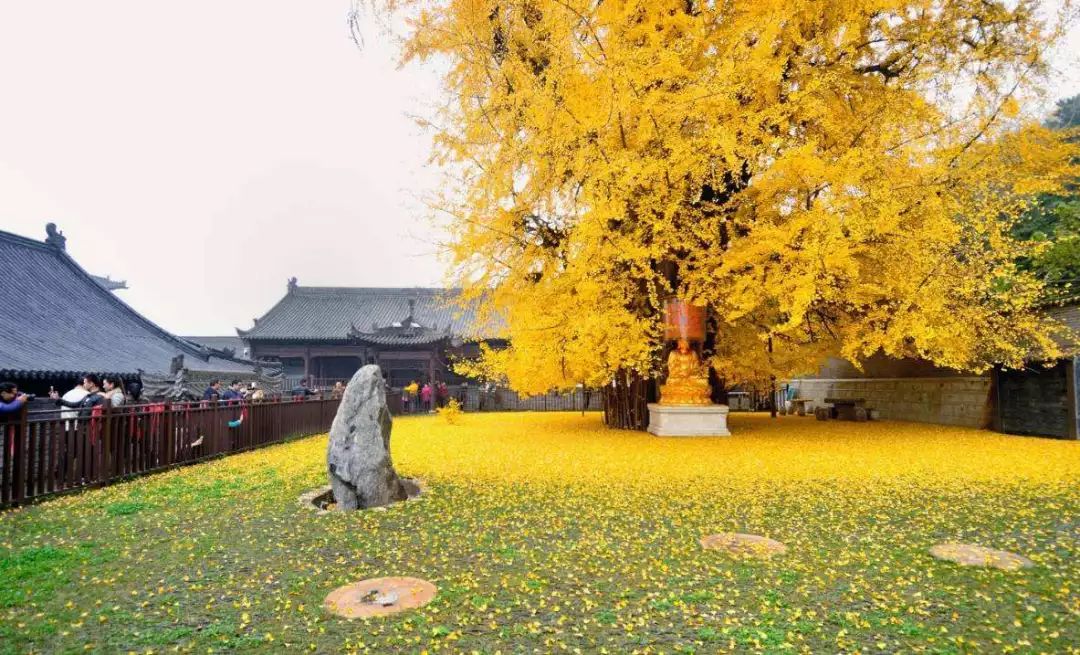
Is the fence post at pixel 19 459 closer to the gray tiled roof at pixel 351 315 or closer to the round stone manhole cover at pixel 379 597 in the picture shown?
the round stone manhole cover at pixel 379 597

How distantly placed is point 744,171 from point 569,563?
11.2 metres

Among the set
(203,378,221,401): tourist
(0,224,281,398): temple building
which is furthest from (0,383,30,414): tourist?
(0,224,281,398): temple building

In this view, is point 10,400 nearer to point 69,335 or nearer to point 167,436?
point 167,436

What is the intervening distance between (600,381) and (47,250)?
20.4 m

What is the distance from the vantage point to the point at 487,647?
9.80ft

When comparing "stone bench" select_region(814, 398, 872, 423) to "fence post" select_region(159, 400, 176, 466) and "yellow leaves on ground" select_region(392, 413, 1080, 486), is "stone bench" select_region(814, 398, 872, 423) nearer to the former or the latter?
"yellow leaves on ground" select_region(392, 413, 1080, 486)

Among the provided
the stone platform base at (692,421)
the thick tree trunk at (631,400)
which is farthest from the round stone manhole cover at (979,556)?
the thick tree trunk at (631,400)

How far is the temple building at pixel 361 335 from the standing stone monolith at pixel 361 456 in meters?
19.0

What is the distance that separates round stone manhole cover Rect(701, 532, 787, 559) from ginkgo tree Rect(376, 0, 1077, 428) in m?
5.81

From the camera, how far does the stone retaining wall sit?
45.9 feet

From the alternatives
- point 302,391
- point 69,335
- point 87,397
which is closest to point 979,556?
point 87,397

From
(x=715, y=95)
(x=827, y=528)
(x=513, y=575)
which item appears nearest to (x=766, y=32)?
(x=715, y=95)

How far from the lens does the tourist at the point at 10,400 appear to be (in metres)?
6.26

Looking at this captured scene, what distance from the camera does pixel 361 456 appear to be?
6.32 m
